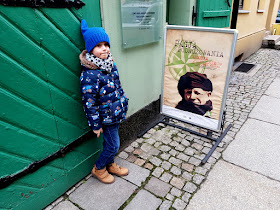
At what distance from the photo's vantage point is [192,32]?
Answer: 2938 millimetres

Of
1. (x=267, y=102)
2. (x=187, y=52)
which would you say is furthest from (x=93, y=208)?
(x=267, y=102)

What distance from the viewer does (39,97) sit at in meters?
1.98

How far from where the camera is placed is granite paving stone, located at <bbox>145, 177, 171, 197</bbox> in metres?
2.46

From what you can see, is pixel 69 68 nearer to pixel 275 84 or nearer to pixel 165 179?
pixel 165 179

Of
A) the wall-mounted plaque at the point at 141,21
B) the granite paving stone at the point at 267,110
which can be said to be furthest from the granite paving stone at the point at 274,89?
the wall-mounted plaque at the point at 141,21

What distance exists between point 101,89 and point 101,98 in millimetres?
89

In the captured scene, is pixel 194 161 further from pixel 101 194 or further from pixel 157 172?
pixel 101 194

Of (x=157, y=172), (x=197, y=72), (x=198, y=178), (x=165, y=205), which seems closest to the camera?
(x=165, y=205)

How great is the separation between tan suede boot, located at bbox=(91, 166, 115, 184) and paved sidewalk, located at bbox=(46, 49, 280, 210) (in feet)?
0.19

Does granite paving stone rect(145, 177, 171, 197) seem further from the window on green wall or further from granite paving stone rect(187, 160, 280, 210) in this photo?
the window on green wall

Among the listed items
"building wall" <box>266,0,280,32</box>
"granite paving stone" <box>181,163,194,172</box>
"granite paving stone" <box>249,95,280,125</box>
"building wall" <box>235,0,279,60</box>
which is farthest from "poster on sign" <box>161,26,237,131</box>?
"building wall" <box>266,0,280,32</box>

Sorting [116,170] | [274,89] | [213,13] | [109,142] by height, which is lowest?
[116,170]

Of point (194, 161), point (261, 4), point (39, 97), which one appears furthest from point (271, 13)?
point (39, 97)

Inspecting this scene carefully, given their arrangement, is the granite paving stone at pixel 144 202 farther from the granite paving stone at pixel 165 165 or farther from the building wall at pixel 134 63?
the building wall at pixel 134 63
